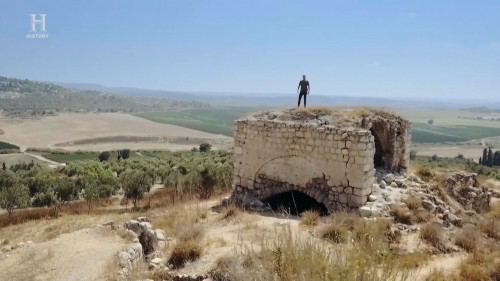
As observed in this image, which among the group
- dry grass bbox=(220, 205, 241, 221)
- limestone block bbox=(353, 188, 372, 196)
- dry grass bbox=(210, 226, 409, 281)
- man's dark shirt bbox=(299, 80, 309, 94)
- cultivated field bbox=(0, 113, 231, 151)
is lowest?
cultivated field bbox=(0, 113, 231, 151)

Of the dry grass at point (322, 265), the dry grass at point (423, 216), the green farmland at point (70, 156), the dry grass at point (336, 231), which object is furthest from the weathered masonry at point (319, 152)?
the green farmland at point (70, 156)

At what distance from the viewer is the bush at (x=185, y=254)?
8.67m

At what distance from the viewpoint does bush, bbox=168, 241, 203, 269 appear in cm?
867

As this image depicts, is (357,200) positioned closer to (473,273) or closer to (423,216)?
(423,216)

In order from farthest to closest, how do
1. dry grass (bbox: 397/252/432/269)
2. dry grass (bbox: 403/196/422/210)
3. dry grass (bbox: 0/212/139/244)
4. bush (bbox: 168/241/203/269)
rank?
dry grass (bbox: 0/212/139/244)
dry grass (bbox: 403/196/422/210)
bush (bbox: 168/241/203/269)
dry grass (bbox: 397/252/432/269)

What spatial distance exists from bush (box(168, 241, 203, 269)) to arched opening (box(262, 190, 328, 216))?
4.99 m

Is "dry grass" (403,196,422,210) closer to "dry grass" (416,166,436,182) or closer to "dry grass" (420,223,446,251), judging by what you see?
Answer: "dry grass" (420,223,446,251)

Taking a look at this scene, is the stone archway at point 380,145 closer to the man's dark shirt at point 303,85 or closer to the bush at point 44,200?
the man's dark shirt at point 303,85

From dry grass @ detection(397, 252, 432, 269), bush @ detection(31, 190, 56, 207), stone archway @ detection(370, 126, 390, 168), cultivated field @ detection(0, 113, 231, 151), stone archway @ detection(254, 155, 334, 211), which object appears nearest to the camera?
dry grass @ detection(397, 252, 432, 269)

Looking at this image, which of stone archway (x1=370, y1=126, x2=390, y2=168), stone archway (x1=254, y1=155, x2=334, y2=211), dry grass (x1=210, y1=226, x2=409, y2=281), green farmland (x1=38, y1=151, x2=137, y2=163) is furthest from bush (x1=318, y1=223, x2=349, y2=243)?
green farmland (x1=38, y1=151, x2=137, y2=163)

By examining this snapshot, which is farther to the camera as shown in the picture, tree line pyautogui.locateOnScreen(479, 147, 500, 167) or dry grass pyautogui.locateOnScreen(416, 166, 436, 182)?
tree line pyautogui.locateOnScreen(479, 147, 500, 167)

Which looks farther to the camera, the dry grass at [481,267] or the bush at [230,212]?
the bush at [230,212]

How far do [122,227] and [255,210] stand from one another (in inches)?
161

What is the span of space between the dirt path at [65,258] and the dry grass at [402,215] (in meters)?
6.93
